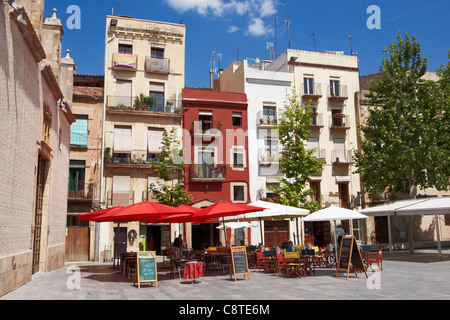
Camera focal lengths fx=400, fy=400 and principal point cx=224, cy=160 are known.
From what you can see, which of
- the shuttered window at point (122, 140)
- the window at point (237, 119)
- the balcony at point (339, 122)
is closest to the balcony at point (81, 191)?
the shuttered window at point (122, 140)

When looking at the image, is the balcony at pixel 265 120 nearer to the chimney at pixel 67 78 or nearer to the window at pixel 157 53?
the window at pixel 157 53

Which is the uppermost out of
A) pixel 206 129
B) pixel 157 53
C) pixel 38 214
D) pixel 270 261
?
pixel 157 53

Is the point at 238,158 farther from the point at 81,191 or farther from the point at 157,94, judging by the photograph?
the point at 81,191

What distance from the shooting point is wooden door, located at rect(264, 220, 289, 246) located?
30.4 m

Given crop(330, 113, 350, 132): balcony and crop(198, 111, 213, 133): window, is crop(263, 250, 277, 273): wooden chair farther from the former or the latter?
crop(330, 113, 350, 132): balcony

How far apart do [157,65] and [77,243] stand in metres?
13.9

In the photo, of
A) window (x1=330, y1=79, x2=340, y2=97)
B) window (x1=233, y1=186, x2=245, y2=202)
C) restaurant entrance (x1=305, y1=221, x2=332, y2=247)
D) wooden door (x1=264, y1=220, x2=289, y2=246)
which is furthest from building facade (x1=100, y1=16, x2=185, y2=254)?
window (x1=330, y1=79, x2=340, y2=97)

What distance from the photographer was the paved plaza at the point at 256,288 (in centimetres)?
941

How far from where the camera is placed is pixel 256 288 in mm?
10914

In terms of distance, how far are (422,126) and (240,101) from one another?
1318 cm

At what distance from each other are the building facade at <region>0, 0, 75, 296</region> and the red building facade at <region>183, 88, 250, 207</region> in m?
11.7

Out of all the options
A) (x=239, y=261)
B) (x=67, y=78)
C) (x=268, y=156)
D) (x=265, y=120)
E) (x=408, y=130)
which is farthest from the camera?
(x=265, y=120)

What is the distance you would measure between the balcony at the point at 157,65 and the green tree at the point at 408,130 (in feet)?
49.4

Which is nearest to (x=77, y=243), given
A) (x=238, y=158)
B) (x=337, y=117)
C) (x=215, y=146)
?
(x=215, y=146)
